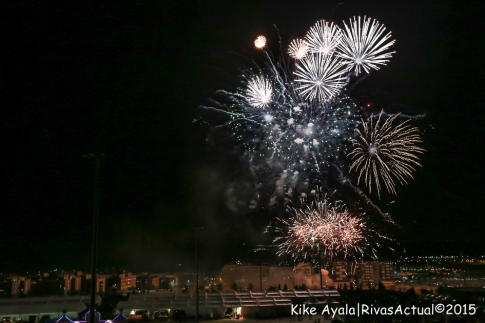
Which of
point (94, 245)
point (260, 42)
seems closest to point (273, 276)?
point (260, 42)

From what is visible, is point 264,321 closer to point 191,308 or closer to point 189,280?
point 191,308

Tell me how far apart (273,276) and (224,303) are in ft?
75.5

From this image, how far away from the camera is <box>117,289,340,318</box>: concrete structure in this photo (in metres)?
21.9

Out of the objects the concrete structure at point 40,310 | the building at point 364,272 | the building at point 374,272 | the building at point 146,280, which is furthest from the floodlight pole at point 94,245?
the building at point 374,272

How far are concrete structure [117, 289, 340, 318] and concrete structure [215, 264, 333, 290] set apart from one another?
1872 centimetres

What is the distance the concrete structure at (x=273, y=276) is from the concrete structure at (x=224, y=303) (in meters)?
18.7

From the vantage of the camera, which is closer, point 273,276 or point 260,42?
point 260,42

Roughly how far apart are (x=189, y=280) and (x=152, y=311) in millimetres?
28558

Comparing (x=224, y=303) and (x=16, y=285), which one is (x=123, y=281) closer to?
(x=16, y=285)

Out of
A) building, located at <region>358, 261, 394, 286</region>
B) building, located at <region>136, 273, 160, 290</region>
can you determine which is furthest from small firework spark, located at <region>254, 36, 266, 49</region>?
building, located at <region>358, 261, 394, 286</region>

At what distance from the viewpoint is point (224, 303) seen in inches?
870

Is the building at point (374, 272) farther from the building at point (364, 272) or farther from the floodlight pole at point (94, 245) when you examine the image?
the floodlight pole at point (94, 245)

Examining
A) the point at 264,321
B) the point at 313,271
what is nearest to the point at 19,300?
the point at 264,321

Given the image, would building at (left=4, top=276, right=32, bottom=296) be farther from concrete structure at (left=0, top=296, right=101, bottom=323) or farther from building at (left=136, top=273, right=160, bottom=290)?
concrete structure at (left=0, top=296, right=101, bottom=323)
